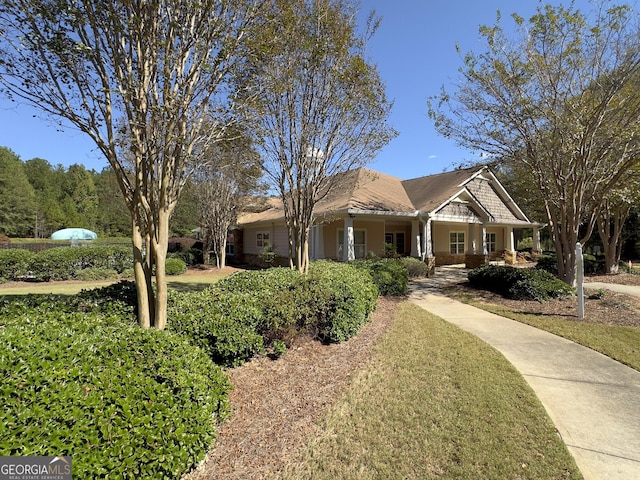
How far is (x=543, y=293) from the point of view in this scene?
9555 millimetres

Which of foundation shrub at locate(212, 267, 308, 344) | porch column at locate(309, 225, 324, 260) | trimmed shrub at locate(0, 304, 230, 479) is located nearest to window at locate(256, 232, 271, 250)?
porch column at locate(309, 225, 324, 260)

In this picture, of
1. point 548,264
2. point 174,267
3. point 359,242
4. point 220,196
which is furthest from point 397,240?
point 174,267

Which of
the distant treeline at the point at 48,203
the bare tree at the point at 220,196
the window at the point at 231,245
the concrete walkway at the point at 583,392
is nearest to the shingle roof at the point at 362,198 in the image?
the bare tree at the point at 220,196

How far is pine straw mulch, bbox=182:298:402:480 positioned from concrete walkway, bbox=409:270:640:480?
2436 mm

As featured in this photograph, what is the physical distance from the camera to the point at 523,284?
388 inches

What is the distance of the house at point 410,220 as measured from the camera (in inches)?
614

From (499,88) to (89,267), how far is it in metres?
19.7

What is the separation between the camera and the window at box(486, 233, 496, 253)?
23.7 meters

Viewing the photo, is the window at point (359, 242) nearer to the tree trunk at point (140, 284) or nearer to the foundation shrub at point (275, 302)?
the foundation shrub at point (275, 302)

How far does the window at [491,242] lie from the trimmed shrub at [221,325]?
23.0m

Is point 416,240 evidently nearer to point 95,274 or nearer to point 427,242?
→ point 427,242

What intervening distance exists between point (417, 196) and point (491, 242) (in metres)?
8.47

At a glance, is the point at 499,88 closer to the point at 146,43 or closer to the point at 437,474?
the point at 146,43

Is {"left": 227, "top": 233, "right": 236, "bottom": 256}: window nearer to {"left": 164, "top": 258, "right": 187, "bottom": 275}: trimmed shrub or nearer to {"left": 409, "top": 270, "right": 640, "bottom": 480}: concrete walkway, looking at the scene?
{"left": 164, "top": 258, "right": 187, "bottom": 275}: trimmed shrub
